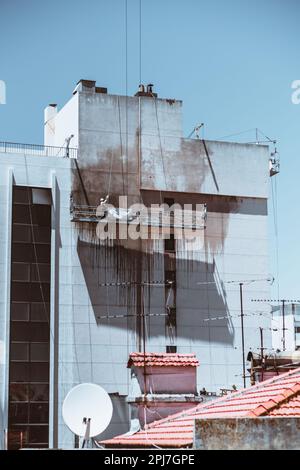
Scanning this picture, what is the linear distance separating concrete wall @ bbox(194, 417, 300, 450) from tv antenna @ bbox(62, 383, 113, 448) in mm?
6358

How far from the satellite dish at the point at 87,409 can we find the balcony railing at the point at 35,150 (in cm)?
4172

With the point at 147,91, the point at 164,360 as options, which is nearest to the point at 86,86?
the point at 147,91

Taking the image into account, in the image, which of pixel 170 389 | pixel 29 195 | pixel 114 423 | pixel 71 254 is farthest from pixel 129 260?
pixel 170 389

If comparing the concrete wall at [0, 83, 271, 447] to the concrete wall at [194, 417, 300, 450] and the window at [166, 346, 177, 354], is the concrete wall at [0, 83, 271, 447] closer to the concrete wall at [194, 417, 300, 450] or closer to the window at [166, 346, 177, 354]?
the window at [166, 346, 177, 354]

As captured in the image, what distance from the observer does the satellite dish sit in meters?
19.9

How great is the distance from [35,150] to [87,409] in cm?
4411

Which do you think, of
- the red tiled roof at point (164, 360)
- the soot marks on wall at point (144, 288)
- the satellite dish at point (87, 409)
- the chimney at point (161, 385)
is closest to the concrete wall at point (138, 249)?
the soot marks on wall at point (144, 288)

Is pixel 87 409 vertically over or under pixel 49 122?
under

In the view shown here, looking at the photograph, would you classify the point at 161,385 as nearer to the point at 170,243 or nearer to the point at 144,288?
the point at 144,288

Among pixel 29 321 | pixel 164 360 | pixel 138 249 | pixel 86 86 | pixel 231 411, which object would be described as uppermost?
pixel 86 86

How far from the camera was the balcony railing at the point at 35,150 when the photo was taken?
60.7 metres

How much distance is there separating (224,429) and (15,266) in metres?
46.0

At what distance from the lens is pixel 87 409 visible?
20.1 m

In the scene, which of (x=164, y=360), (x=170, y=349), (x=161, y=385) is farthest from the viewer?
(x=170, y=349)
